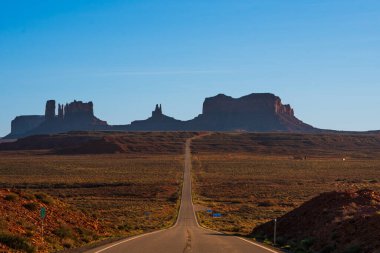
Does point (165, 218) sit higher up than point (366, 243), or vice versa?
point (366, 243)

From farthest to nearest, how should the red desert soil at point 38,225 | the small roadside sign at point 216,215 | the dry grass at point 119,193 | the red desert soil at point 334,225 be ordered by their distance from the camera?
the small roadside sign at point 216,215
the dry grass at point 119,193
the red desert soil at point 38,225
the red desert soil at point 334,225

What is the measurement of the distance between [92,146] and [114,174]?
79.4m

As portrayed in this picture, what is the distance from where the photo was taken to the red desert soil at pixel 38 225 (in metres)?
15.7

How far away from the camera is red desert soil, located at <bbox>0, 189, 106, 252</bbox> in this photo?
51.6 feet

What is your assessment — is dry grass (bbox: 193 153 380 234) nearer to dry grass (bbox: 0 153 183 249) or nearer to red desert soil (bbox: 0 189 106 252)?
dry grass (bbox: 0 153 183 249)

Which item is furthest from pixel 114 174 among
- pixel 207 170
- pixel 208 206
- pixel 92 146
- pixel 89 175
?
pixel 92 146

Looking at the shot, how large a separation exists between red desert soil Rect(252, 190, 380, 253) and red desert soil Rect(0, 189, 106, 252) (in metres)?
7.39

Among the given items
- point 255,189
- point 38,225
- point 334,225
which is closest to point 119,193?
point 255,189

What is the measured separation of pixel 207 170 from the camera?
94.4 metres

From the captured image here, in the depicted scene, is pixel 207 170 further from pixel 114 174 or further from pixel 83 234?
pixel 83 234

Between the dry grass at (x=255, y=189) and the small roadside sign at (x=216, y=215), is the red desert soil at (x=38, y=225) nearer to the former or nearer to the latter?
the dry grass at (x=255, y=189)

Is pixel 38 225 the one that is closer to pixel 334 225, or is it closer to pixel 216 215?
pixel 334 225

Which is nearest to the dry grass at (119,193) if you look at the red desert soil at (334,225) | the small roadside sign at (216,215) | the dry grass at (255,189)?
the small roadside sign at (216,215)

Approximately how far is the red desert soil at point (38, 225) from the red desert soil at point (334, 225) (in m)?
7.39
